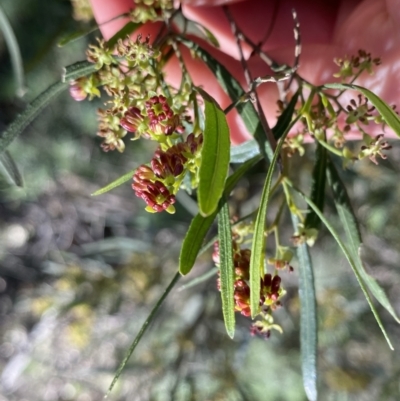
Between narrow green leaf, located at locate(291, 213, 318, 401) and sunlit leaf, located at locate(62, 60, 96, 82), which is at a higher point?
sunlit leaf, located at locate(62, 60, 96, 82)

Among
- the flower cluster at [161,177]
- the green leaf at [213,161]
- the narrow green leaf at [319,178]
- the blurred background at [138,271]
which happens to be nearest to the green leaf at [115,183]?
the flower cluster at [161,177]

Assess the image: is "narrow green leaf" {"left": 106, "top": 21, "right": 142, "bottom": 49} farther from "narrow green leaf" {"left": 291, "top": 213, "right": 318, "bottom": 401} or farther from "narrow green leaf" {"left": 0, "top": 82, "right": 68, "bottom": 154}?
"narrow green leaf" {"left": 291, "top": 213, "right": 318, "bottom": 401}

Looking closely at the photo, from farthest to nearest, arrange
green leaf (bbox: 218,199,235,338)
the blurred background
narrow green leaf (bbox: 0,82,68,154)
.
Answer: the blurred background < narrow green leaf (bbox: 0,82,68,154) < green leaf (bbox: 218,199,235,338)

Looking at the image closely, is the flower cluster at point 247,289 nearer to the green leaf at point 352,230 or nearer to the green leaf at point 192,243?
the green leaf at point 192,243

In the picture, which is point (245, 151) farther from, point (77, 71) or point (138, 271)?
point (138, 271)

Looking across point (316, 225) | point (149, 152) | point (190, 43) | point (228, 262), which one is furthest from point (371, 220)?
point (228, 262)

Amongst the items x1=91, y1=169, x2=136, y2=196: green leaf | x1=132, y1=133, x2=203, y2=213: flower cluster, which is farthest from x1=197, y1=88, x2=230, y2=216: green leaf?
x1=91, y1=169, x2=136, y2=196: green leaf

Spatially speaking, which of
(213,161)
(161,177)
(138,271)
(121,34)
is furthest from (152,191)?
(138,271)
